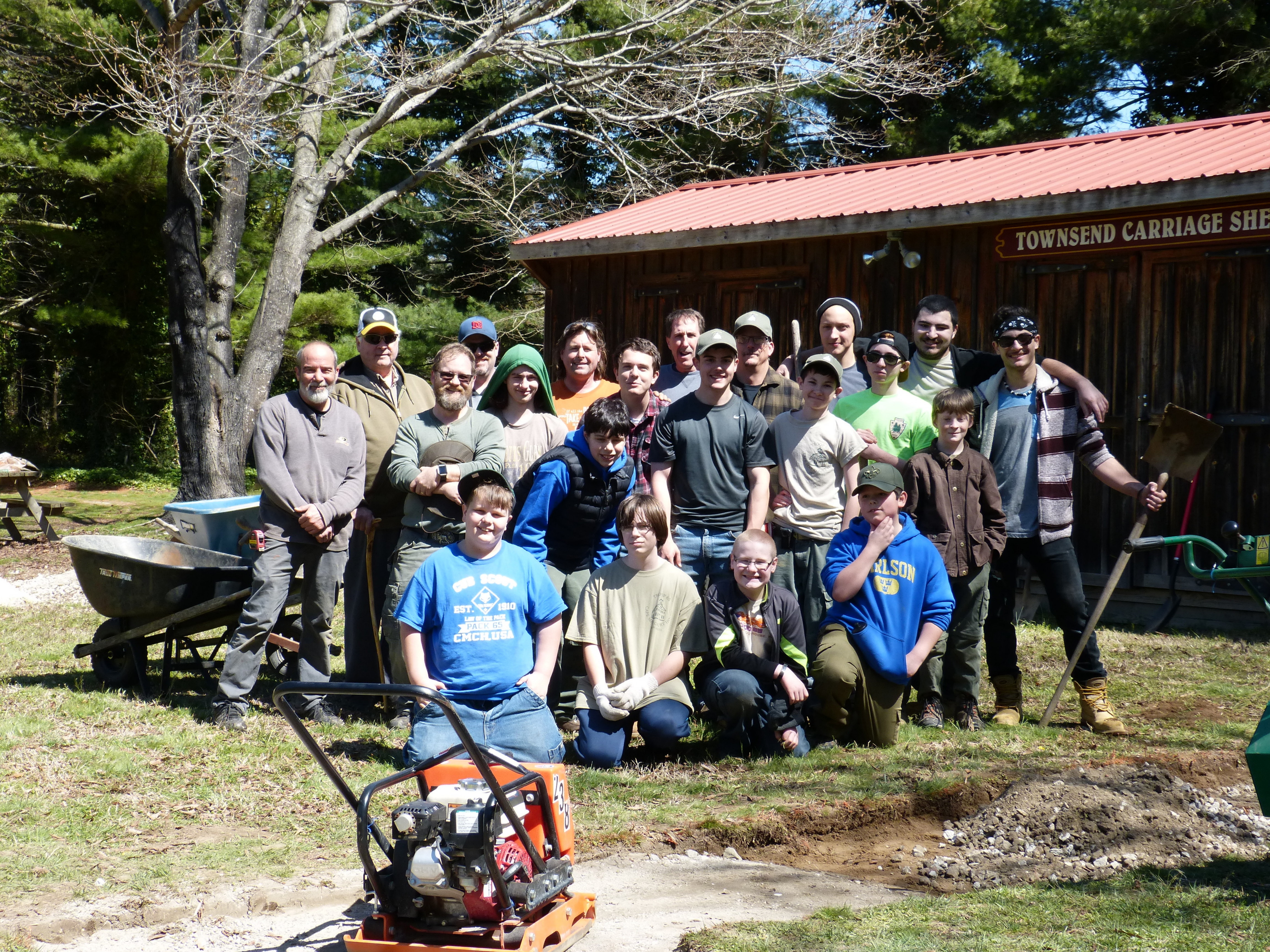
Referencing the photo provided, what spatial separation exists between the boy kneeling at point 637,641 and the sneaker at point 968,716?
1.53 m

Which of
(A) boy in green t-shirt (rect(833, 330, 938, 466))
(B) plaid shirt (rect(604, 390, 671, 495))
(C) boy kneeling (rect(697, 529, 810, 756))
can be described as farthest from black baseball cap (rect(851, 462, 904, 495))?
(B) plaid shirt (rect(604, 390, 671, 495))

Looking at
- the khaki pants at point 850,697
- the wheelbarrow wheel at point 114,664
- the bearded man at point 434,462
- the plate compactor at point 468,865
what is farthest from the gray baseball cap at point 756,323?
the wheelbarrow wheel at point 114,664

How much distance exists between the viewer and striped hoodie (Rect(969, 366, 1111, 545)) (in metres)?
5.96

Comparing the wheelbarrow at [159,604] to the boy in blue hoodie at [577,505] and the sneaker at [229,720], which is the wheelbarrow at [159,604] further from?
the boy in blue hoodie at [577,505]

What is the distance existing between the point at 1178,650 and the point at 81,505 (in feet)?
57.3

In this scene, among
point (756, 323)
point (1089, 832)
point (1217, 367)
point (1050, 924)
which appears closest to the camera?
point (1050, 924)

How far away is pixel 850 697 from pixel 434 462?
2.26 metres

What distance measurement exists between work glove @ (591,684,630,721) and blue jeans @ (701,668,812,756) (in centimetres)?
19

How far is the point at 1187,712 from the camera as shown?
21.1 ft

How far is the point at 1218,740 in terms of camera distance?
5.76m

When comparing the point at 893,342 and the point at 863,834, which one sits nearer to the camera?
the point at 863,834

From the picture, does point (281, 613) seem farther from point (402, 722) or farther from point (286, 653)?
point (402, 722)

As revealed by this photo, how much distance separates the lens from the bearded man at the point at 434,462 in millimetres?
5793

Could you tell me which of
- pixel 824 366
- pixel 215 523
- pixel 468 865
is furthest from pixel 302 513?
pixel 468 865
